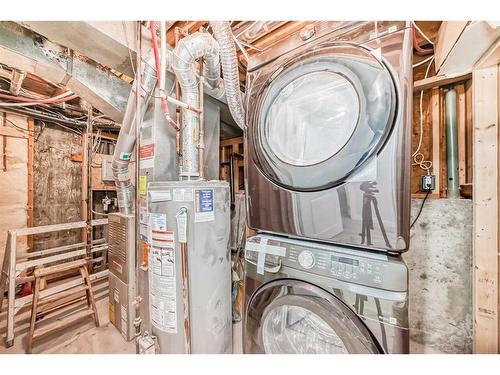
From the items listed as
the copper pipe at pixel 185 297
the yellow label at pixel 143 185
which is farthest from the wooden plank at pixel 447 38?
the yellow label at pixel 143 185

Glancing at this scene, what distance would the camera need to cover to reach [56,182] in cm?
293

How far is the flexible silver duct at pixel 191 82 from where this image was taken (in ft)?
4.07

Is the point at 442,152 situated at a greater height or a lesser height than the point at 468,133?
lesser

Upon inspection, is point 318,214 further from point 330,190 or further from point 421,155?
point 421,155

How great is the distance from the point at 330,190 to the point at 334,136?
236mm

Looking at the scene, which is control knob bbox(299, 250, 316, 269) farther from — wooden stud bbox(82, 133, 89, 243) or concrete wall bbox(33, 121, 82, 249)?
concrete wall bbox(33, 121, 82, 249)

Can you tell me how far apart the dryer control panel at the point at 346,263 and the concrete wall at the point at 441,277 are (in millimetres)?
1011

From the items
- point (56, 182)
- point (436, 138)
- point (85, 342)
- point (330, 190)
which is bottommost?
point (85, 342)

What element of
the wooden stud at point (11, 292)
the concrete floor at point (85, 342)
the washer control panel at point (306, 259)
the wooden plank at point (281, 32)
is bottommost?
the concrete floor at point (85, 342)

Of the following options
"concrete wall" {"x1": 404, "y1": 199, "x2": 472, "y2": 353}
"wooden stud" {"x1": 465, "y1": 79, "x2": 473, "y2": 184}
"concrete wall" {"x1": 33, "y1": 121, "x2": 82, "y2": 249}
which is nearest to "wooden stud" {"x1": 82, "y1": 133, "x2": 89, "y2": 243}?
"concrete wall" {"x1": 33, "y1": 121, "x2": 82, "y2": 249}

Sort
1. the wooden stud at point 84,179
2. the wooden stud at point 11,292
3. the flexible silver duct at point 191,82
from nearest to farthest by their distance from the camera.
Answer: the flexible silver duct at point 191,82 < the wooden stud at point 11,292 < the wooden stud at point 84,179

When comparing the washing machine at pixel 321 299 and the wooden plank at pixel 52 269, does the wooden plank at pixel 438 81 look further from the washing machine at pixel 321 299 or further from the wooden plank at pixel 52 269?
the wooden plank at pixel 52 269

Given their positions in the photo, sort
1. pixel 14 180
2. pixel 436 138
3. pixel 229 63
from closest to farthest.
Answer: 1. pixel 229 63
2. pixel 436 138
3. pixel 14 180

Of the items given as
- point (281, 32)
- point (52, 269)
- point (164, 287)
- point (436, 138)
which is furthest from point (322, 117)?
point (52, 269)
